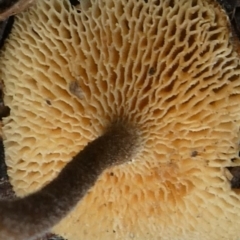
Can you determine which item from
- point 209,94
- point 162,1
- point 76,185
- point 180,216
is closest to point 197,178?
point 180,216

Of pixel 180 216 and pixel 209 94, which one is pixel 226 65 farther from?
pixel 180 216

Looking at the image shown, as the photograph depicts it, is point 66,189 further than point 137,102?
No

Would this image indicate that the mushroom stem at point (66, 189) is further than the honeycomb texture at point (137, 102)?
No

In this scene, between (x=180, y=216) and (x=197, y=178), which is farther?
(x=180, y=216)

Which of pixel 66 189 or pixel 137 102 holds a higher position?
pixel 137 102
